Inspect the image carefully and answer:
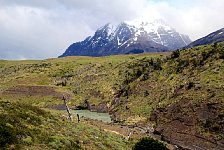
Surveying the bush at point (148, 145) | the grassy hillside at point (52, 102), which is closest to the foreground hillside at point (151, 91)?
the grassy hillside at point (52, 102)

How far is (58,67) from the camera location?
14162 cm

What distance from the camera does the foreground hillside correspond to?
57531 mm

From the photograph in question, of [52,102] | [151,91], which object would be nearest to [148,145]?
[151,91]

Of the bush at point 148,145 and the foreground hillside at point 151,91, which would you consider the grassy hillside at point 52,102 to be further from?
the bush at point 148,145

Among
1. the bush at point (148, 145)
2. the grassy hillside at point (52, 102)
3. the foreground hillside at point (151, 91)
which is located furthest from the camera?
the foreground hillside at point (151, 91)

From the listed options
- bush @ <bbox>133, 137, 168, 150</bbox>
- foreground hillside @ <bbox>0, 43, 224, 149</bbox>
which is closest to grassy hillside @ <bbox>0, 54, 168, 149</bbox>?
foreground hillside @ <bbox>0, 43, 224, 149</bbox>

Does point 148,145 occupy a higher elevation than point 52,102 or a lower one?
higher

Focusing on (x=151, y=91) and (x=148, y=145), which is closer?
(x=148, y=145)

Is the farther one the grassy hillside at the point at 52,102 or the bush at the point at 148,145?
the bush at the point at 148,145

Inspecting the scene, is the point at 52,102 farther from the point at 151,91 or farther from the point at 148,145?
the point at 148,145

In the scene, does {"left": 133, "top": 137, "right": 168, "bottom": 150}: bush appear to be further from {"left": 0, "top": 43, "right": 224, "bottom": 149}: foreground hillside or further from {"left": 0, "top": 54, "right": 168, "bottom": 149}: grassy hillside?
{"left": 0, "top": 43, "right": 224, "bottom": 149}: foreground hillside

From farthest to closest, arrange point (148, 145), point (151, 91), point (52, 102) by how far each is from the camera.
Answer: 1. point (52, 102)
2. point (151, 91)
3. point (148, 145)

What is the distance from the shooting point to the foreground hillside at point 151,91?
57531 mm

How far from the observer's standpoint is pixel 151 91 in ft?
275
